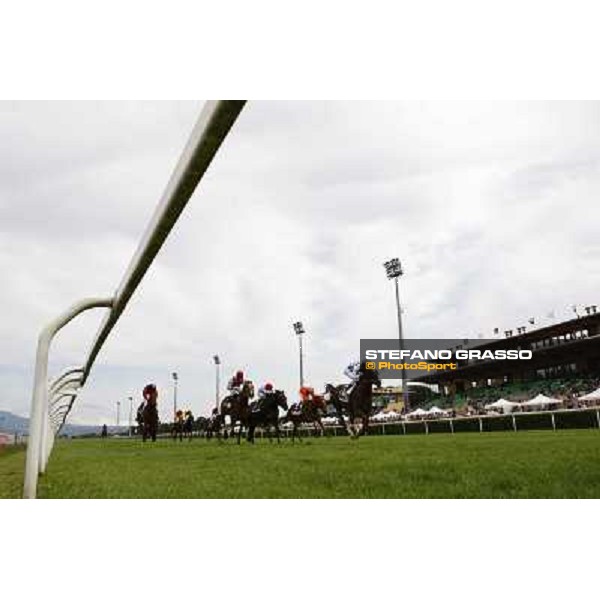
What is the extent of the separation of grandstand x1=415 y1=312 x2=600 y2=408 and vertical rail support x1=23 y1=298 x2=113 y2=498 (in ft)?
71.0

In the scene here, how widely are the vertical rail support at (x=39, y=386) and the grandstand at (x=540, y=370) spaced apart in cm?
2165

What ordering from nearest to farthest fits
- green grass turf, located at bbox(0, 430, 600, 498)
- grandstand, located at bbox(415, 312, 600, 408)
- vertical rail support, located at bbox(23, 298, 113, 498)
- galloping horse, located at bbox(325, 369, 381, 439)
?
1. vertical rail support, located at bbox(23, 298, 113, 498)
2. green grass turf, located at bbox(0, 430, 600, 498)
3. galloping horse, located at bbox(325, 369, 381, 439)
4. grandstand, located at bbox(415, 312, 600, 408)

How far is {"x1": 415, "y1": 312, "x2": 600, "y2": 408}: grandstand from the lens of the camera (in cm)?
2734

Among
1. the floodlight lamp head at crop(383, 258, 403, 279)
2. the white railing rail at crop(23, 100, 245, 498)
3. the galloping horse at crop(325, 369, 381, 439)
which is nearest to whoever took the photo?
the white railing rail at crop(23, 100, 245, 498)

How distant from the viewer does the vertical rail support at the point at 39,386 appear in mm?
3371

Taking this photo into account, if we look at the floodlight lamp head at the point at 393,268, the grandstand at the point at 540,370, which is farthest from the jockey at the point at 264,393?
the floodlight lamp head at the point at 393,268

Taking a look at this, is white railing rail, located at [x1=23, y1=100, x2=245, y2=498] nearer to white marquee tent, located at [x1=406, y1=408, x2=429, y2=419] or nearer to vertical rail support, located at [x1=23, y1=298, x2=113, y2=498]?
vertical rail support, located at [x1=23, y1=298, x2=113, y2=498]

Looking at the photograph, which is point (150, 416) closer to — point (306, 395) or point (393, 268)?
point (306, 395)

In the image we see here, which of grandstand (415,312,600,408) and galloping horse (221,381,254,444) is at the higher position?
grandstand (415,312,600,408)

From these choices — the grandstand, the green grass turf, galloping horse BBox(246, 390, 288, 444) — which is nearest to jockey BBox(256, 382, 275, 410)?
galloping horse BBox(246, 390, 288, 444)

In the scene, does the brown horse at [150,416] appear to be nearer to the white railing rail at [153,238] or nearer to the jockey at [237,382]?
the jockey at [237,382]

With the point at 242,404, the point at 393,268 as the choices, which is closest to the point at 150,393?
the point at 242,404

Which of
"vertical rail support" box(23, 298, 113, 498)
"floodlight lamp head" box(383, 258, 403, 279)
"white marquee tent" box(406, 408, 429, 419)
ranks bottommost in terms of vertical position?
"vertical rail support" box(23, 298, 113, 498)
